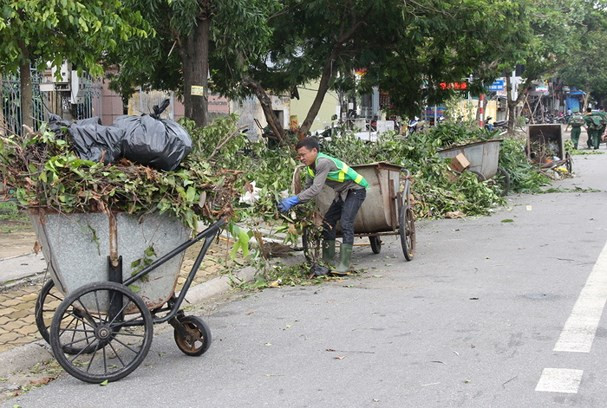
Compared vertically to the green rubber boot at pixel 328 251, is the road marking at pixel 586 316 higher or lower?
lower

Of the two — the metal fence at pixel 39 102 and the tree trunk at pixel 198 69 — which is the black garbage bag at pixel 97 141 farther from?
the metal fence at pixel 39 102

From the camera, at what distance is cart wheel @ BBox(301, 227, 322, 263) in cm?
940

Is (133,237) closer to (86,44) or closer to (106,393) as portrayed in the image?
(106,393)

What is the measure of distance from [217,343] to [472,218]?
8.52 m

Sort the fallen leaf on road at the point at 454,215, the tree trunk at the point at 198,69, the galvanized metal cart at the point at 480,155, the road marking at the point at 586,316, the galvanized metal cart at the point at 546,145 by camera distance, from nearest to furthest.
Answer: the road marking at the point at 586,316 < the tree trunk at the point at 198,69 < the fallen leaf on road at the point at 454,215 < the galvanized metal cart at the point at 480,155 < the galvanized metal cart at the point at 546,145

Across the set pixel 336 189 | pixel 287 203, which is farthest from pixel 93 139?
pixel 336 189

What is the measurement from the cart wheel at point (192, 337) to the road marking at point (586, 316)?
8.08ft

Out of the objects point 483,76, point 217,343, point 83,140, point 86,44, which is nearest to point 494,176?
point 483,76

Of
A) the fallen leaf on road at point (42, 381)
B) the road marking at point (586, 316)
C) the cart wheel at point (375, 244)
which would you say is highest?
the cart wheel at point (375, 244)

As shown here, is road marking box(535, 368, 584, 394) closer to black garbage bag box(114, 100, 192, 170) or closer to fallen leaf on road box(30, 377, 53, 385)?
black garbage bag box(114, 100, 192, 170)

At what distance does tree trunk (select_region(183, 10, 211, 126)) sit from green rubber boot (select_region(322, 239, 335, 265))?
15.3ft

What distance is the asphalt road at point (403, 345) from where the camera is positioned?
5152 millimetres

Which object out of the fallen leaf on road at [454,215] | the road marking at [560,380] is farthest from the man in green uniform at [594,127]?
the road marking at [560,380]

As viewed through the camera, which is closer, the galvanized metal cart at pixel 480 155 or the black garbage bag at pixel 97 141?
the black garbage bag at pixel 97 141
